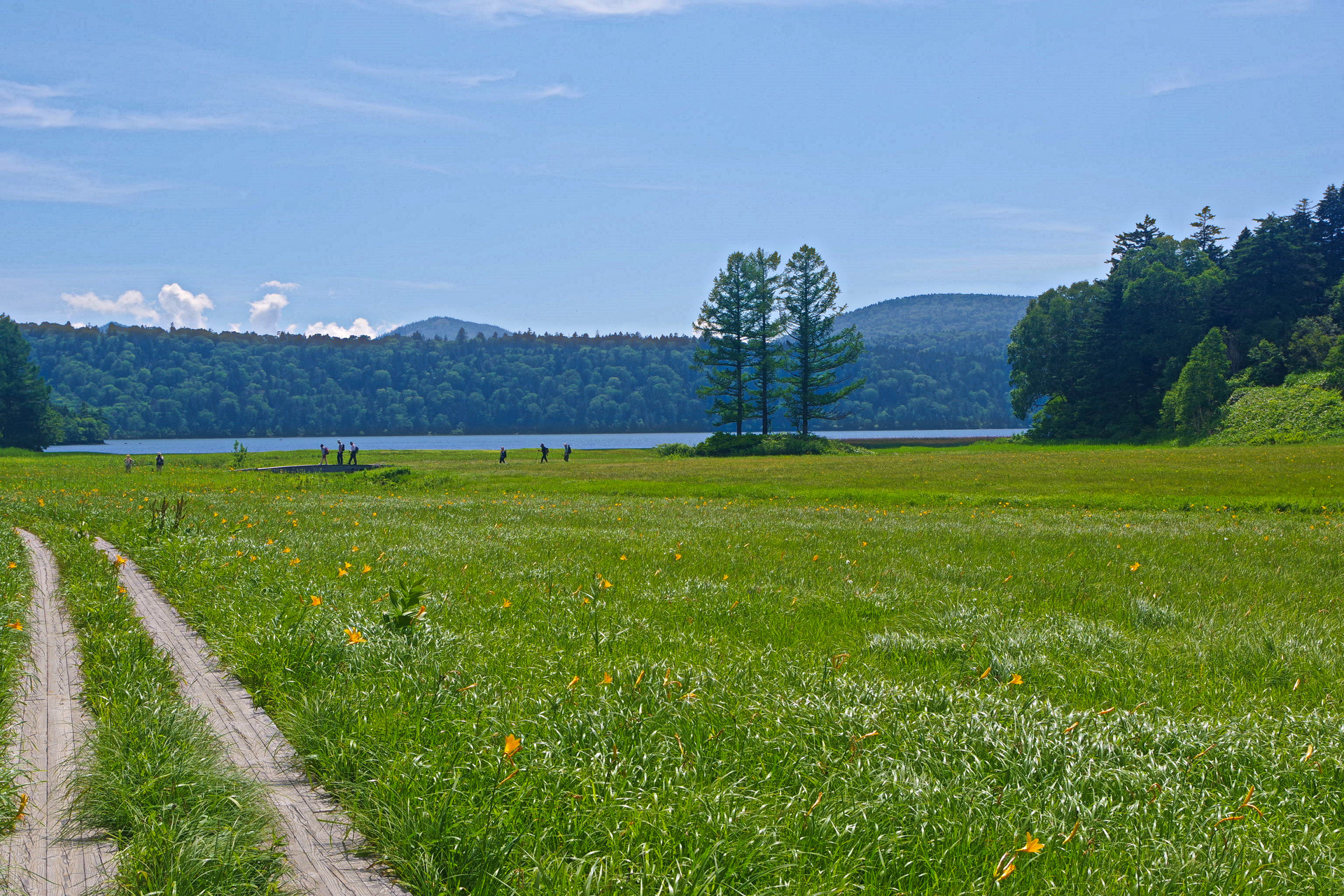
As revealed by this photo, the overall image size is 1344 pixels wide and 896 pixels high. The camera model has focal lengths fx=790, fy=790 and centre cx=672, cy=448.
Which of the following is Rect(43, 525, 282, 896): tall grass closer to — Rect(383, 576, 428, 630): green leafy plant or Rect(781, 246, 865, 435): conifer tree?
Rect(383, 576, 428, 630): green leafy plant

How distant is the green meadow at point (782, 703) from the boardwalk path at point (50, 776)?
260 mm

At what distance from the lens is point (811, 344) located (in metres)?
72.1

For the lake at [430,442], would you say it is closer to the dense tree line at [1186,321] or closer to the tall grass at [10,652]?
the dense tree line at [1186,321]

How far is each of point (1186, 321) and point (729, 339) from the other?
4716 centimetres

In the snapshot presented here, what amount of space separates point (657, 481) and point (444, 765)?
3132cm

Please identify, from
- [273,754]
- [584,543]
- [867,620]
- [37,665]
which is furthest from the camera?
[584,543]

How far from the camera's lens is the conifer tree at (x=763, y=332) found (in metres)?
70.8

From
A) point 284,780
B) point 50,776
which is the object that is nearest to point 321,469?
point 50,776

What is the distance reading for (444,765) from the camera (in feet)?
11.7

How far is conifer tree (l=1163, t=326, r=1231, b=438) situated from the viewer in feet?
221

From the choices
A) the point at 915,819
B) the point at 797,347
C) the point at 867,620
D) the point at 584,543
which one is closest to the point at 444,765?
the point at 915,819

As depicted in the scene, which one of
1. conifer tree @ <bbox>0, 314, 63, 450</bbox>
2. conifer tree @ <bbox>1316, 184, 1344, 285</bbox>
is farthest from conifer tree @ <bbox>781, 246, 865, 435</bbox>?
conifer tree @ <bbox>0, 314, 63, 450</bbox>

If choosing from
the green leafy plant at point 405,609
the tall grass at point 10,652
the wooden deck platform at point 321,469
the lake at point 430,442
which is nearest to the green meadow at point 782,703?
the green leafy plant at point 405,609

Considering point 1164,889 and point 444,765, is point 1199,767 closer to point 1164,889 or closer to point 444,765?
point 1164,889
